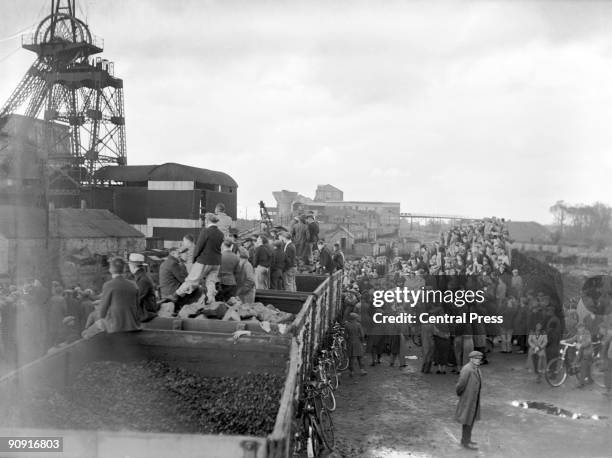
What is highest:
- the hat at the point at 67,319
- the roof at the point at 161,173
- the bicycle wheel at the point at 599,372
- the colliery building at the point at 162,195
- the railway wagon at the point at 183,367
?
the roof at the point at 161,173

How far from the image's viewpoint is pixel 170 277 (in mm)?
8727

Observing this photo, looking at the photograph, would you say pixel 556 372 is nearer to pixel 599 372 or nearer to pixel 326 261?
pixel 599 372

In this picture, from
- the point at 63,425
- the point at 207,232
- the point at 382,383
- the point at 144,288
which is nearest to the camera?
the point at 63,425

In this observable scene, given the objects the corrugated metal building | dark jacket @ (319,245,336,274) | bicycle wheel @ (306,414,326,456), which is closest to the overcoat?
bicycle wheel @ (306,414,326,456)

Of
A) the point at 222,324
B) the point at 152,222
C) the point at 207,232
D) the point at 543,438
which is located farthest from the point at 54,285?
the point at 152,222

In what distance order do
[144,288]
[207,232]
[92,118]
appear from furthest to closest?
[92,118] → [207,232] → [144,288]

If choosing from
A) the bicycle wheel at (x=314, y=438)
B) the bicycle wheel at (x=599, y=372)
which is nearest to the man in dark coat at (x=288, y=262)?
the bicycle wheel at (x=314, y=438)

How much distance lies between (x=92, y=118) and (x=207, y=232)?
12697 millimetres

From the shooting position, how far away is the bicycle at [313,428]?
771 centimetres

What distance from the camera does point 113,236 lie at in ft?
96.1

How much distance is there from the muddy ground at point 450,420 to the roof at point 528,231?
15437mm

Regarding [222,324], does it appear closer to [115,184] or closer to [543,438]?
[543,438]

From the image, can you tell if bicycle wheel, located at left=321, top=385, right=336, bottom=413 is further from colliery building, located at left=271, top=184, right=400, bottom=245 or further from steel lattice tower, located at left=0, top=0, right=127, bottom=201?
colliery building, located at left=271, top=184, right=400, bottom=245

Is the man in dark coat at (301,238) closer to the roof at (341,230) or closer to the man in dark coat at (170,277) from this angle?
the man in dark coat at (170,277)
